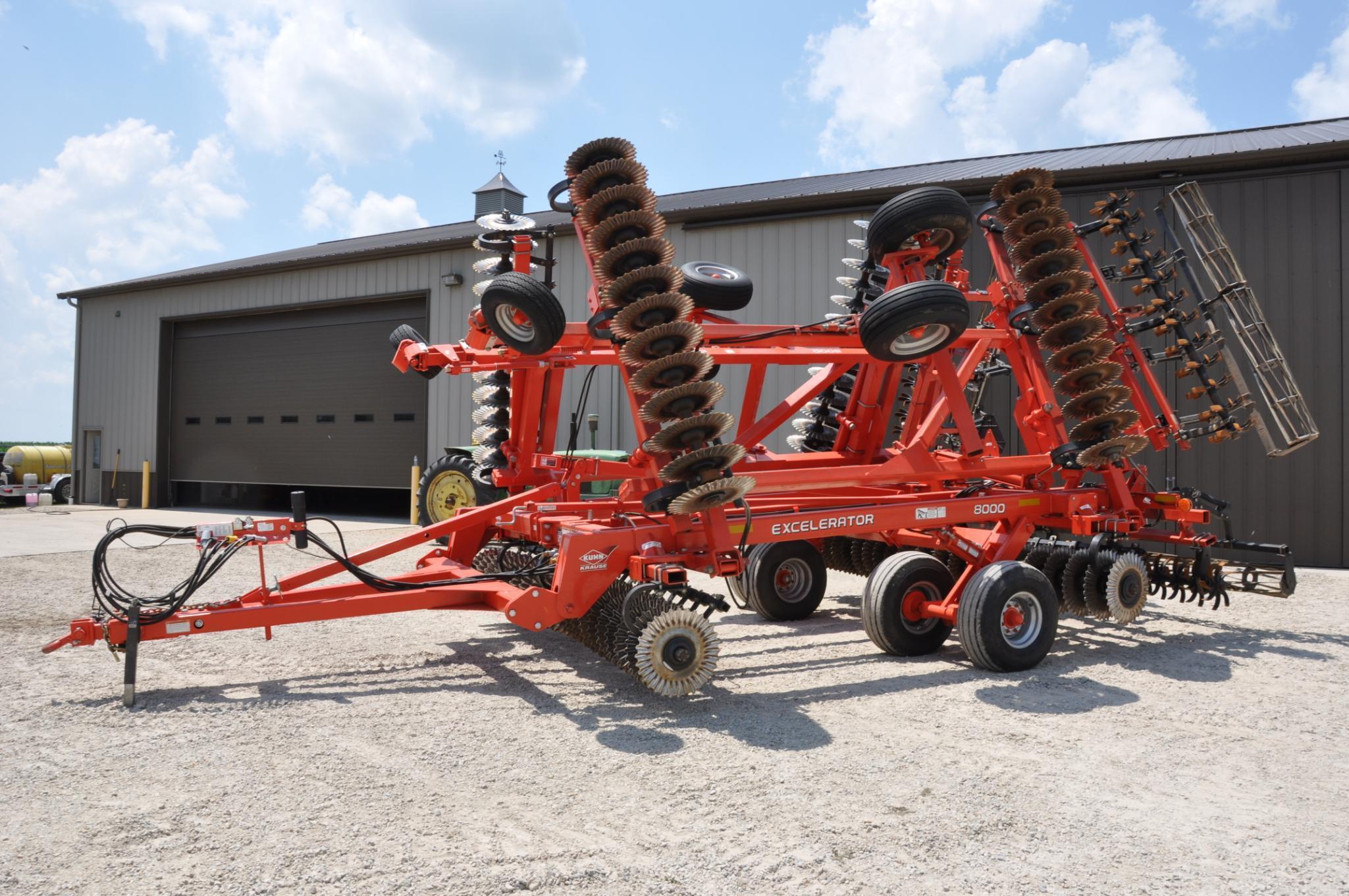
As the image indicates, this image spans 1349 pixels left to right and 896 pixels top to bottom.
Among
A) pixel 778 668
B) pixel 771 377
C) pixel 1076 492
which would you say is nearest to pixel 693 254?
pixel 771 377

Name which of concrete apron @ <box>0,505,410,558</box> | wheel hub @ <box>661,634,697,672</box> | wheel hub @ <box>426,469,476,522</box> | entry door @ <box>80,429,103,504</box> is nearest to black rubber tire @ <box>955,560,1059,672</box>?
wheel hub @ <box>661,634,697,672</box>

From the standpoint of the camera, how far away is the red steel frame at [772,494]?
5.08 m

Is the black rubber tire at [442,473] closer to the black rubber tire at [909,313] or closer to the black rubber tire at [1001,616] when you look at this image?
the black rubber tire at [909,313]

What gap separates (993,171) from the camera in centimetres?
1330

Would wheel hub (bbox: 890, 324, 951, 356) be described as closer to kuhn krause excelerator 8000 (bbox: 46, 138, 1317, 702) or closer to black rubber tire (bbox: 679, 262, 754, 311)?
kuhn krause excelerator 8000 (bbox: 46, 138, 1317, 702)

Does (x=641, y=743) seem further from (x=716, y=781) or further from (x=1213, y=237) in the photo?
(x=1213, y=237)

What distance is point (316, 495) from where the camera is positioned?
77.8ft

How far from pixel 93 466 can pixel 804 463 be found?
68.6ft

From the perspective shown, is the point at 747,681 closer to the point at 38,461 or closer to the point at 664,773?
the point at 664,773

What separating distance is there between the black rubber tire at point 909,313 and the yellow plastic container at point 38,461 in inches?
1036

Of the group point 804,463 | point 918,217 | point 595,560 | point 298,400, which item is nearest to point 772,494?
point 804,463

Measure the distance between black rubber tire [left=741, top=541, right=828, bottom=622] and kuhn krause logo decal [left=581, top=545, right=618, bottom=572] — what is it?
2.73 metres

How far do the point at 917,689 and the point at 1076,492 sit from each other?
2363mm

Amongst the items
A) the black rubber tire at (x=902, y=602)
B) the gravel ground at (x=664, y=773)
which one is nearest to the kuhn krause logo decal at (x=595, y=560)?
the gravel ground at (x=664, y=773)
